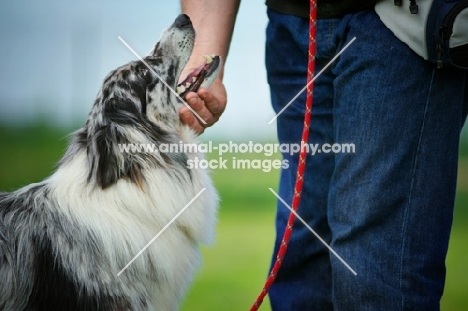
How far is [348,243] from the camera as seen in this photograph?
6.48 feet

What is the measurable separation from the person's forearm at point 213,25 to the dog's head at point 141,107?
0.04 m

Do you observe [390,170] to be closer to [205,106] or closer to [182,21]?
[205,106]

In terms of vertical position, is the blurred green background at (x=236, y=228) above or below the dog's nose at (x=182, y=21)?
below

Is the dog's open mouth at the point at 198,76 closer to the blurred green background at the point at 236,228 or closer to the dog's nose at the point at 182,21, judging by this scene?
the dog's nose at the point at 182,21

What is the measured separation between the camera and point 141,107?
2.38 meters

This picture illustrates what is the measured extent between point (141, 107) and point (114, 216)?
465mm

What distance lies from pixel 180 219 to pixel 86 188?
0.36 m

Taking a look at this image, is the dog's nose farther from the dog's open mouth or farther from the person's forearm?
the dog's open mouth

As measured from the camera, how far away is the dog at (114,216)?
207cm

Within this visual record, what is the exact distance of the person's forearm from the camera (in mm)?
2461

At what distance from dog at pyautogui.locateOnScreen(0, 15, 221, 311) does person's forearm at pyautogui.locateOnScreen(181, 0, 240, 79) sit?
69mm

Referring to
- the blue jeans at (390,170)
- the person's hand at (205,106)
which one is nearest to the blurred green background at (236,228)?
the person's hand at (205,106)

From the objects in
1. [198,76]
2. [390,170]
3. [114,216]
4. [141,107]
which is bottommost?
[114,216]

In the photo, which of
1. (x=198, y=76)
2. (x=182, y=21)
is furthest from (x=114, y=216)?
(x=182, y=21)
